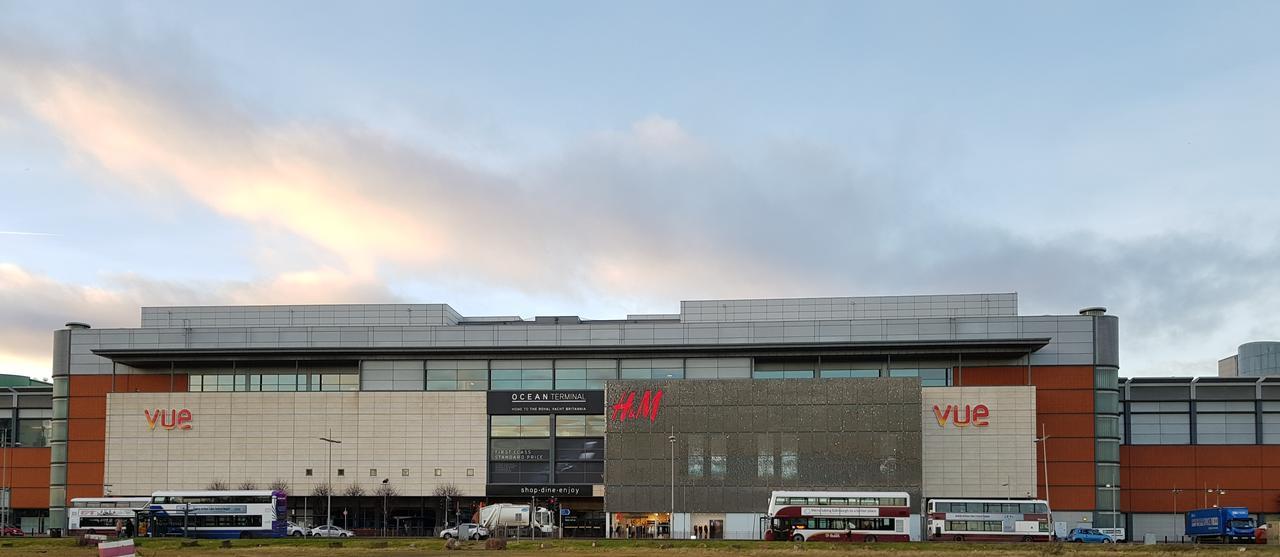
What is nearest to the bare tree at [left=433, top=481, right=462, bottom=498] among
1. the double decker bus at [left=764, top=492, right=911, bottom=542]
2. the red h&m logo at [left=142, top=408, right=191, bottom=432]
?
the red h&m logo at [left=142, top=408, right=191, bottom=432]

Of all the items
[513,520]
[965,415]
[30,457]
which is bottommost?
[513,520]

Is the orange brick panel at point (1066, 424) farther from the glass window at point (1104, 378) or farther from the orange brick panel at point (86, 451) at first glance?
the orange brick panel at point (86, 451)

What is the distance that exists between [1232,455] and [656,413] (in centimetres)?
6277

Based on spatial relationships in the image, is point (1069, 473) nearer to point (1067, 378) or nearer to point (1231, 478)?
point (1067, 378)

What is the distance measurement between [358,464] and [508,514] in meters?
21.5

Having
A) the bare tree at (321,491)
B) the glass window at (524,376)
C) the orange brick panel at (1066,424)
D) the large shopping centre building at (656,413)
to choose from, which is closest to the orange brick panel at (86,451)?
the large shopping centre building at (656,413)

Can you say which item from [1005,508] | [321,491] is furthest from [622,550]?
[321,491]

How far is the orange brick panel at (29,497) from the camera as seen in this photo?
143 m

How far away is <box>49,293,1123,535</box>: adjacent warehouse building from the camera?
124 meters

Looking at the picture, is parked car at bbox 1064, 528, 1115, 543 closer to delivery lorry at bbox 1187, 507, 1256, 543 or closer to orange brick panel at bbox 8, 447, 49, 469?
delivery lorry at bbox 1187, 507, 1256, 543

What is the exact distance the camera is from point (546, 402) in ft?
426

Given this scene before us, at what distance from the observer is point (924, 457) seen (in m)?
125

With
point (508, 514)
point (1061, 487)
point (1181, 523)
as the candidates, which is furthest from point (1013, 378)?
point (508, 514)

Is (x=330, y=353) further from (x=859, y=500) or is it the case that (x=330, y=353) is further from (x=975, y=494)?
(x=975, y=494)
